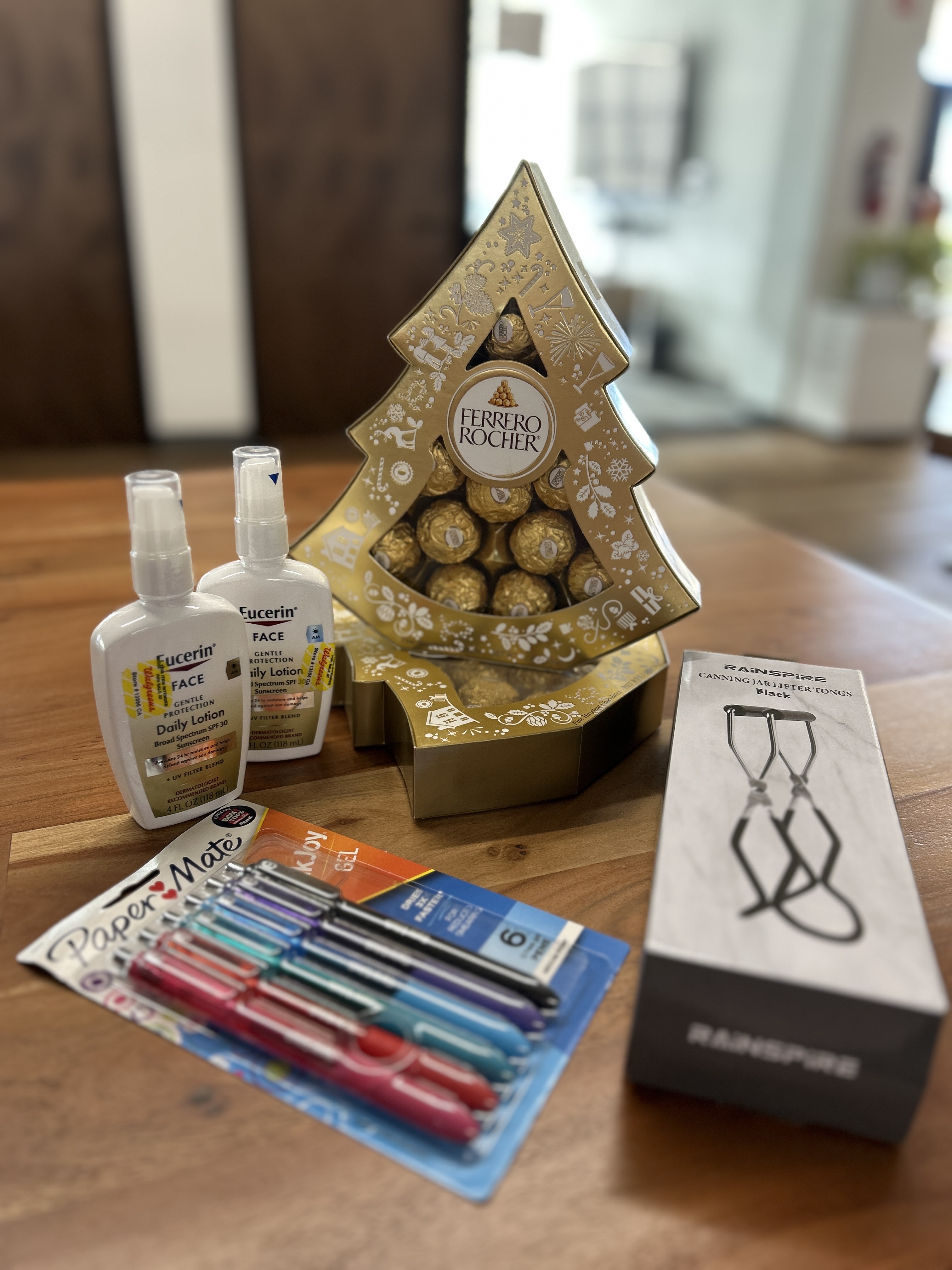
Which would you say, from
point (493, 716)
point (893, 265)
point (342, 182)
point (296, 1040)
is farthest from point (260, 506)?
point (893, 265)

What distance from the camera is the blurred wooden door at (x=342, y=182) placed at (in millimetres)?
2551

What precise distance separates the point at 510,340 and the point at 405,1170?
441 mm

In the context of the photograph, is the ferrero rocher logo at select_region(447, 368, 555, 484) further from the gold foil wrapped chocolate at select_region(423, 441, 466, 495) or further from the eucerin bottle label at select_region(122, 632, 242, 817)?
the eucerin bottle label at select_region(122, 632, 242, 817)

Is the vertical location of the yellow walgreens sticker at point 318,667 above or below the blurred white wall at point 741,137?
below

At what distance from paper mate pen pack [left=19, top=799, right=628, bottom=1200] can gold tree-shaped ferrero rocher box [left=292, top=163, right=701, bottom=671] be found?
7.8 inches

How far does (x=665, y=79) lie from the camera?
12.0ft

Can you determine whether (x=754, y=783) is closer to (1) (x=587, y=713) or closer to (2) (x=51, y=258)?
(1) (x=587, y=713)

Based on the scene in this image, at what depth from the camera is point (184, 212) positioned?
255 cm

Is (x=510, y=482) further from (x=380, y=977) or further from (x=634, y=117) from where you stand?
(x=634, y=117)

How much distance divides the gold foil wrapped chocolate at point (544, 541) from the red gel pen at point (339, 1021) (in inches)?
12.1

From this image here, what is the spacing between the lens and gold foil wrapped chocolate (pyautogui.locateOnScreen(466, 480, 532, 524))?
1.92 feet

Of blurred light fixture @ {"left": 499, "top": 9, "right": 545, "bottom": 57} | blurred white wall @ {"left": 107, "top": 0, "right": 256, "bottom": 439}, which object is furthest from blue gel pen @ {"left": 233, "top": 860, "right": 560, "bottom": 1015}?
blurred light fixture @ {"left": 499, "top": 9, "right": 545, "bottom": 57}

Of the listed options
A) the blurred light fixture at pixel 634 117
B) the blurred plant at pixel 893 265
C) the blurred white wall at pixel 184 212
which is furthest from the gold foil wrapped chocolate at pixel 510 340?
the blurred light fixture at pixel 634 117

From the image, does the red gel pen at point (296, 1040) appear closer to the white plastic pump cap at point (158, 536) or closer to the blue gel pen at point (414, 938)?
the blue gel pen at point (414, 938)
